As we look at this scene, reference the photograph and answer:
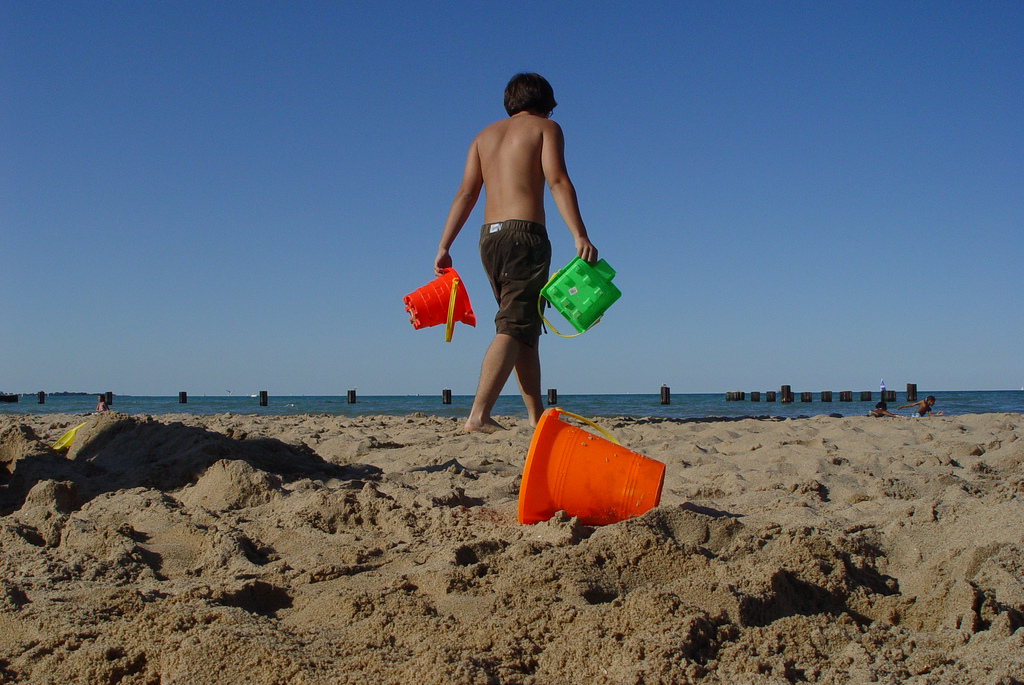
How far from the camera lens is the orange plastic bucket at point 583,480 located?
6.22 feet

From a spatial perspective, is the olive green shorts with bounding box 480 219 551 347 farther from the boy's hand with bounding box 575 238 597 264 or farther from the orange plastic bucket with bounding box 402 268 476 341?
the boy's hand with bounding box 575 238 597 264

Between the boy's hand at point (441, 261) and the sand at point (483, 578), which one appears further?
the boy's hand at point (441, 261)

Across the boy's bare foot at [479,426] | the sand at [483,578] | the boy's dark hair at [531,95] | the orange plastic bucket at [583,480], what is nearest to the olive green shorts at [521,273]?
the boy's bare foot at [479,426]

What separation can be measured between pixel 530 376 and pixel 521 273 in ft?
1.57

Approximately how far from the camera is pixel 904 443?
352 centimetres

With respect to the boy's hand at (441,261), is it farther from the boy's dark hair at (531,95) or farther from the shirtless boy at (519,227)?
the boy's dark hair at (531,95)

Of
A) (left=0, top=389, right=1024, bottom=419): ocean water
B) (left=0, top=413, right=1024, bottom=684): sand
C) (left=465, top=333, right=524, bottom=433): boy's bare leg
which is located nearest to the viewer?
(left=0, top=413, right=1024, bottom=684): sand

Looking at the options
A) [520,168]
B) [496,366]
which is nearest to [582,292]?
[496,366]

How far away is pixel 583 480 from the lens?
1.92 meters

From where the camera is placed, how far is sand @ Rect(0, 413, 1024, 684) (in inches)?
43.3

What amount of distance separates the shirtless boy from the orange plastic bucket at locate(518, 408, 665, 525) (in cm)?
110

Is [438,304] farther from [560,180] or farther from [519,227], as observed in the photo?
[560,180]

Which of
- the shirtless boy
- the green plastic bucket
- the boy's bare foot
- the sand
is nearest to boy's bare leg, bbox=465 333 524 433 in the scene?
the shirtless boy

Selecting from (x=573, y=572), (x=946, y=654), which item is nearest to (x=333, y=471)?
(x=573, y=572)
